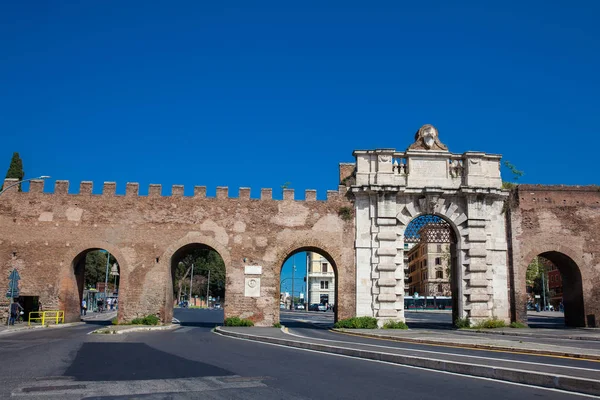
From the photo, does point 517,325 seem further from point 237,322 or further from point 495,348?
point 495,348

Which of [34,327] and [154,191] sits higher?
[154,191]

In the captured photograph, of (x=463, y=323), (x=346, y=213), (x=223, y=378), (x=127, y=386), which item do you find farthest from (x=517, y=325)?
(x=127, y=386)

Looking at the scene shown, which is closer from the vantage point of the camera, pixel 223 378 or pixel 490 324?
pixel 223 378

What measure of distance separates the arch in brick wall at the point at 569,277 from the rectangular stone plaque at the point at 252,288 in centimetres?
1269

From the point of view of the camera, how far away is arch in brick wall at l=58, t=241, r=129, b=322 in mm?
26375

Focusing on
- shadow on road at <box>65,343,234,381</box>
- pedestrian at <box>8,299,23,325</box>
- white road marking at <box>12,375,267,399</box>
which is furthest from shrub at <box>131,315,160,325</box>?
white road marking at <box>12,375,267,399</box>

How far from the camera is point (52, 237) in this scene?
26734mm

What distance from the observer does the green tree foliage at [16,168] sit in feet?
117

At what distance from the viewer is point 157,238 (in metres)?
27.0

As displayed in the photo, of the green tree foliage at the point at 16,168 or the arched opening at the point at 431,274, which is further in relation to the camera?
the green tree foliage at the point at 16,168

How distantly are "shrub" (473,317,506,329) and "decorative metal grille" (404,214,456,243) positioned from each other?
4219 mm

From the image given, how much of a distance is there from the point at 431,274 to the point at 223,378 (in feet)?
256

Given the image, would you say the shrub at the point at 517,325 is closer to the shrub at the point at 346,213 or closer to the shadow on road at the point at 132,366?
the shrub at the point at 346,213

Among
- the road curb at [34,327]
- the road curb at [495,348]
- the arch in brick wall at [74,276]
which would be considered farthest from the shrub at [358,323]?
the road curb at [34,327]
